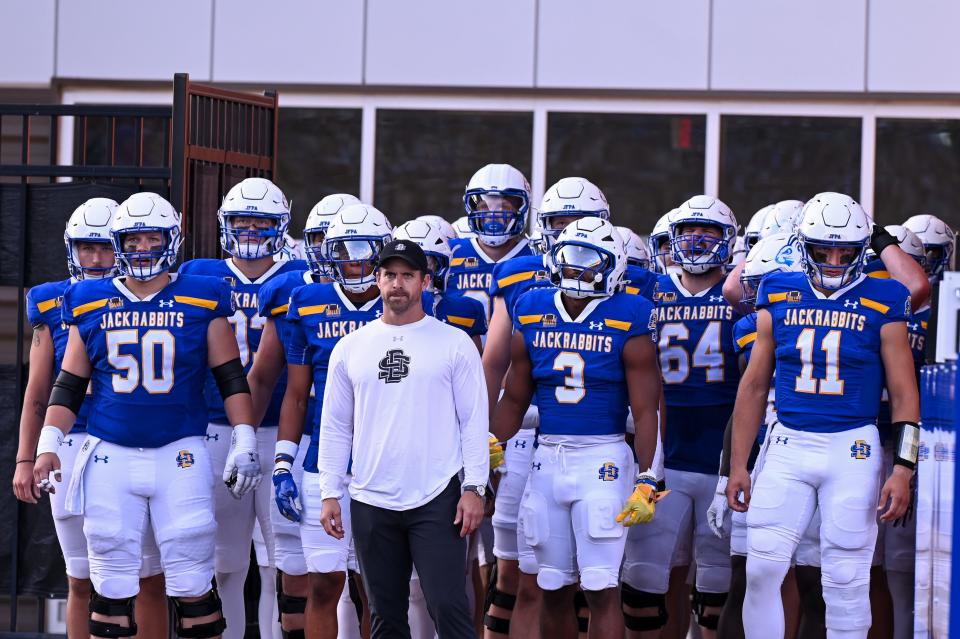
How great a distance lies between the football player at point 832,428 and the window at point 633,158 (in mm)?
5462

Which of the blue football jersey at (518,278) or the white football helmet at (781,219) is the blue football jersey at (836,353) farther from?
the blue football jersey at (518,278)

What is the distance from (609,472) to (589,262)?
88 cm

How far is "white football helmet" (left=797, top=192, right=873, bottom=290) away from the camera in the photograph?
6.33 m

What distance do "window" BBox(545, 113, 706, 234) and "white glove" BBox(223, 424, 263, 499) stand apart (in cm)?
561

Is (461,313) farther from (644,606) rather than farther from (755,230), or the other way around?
(755,230)

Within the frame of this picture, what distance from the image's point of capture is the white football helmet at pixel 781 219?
7.61 metres

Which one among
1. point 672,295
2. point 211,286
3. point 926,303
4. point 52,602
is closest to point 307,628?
point 211,286

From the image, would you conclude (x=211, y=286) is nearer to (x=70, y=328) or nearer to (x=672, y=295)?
(x=70, y=328)

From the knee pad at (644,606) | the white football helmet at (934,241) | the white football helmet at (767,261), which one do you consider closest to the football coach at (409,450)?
the knee pad at (644,606)

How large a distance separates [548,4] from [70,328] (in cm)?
595

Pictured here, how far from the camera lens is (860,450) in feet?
20.5

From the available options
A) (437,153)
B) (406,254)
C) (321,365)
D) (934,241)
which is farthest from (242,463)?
(437,153)

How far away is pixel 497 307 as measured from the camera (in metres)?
7.36

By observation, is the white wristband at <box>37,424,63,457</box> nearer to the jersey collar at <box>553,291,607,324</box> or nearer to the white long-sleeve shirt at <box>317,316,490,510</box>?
the white long-sleeve shirt at <box>317,316,490,510</box>
